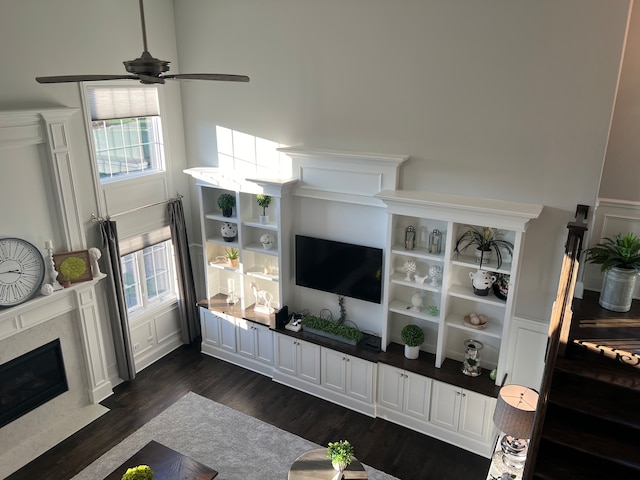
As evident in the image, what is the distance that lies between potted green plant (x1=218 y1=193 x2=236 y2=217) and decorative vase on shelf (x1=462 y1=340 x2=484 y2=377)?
11.2 feet

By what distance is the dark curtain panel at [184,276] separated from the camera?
22.2ft

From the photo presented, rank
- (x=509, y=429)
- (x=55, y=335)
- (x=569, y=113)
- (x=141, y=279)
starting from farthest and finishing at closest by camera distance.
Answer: (x=141, y=279)
(x=55, y=335)
(x=569, y=113)
(x=509, y=429)

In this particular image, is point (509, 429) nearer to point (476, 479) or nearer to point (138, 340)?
point (476, 479)

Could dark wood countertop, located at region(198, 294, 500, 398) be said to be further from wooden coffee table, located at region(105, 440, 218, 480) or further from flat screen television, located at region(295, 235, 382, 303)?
wooden coffee table, located at region(105, 440, 218, 480)

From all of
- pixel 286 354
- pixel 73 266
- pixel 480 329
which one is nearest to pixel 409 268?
pixel 480 329

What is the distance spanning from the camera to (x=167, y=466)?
15.0ft

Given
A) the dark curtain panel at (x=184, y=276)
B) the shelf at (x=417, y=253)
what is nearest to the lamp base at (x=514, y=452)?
the shelf at (x=417, y=253)

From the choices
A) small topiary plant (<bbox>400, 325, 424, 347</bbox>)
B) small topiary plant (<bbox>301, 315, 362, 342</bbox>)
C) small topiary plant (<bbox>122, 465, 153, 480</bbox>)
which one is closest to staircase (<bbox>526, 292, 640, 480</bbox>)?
small topiary plant (<bbox>400, 325, 424, 347</bbox>)

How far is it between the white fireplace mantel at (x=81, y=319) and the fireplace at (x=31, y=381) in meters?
0.31

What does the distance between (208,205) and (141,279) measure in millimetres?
1345

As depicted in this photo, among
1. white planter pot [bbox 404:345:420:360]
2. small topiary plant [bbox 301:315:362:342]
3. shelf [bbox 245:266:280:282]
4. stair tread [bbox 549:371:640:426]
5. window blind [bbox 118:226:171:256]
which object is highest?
window blind [bbox 118:226:171:256]

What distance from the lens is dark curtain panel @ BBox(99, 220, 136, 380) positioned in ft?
19.4

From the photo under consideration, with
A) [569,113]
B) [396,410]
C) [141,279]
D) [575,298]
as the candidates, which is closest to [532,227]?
[575,298]

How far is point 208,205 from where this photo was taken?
22.3 ft
